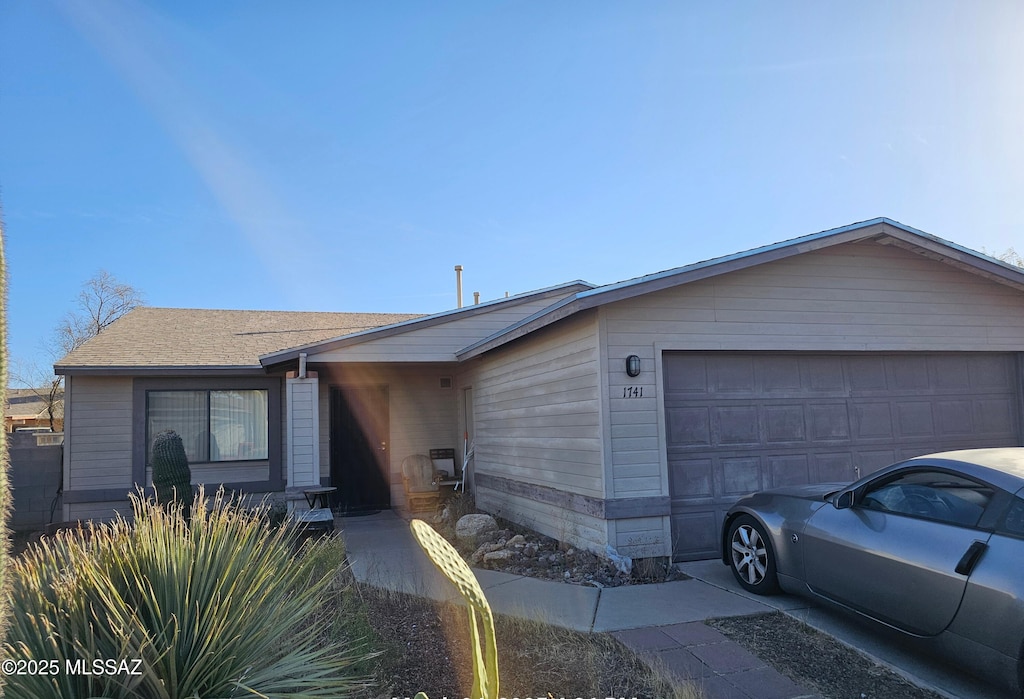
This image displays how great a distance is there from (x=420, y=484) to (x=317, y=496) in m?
2.18

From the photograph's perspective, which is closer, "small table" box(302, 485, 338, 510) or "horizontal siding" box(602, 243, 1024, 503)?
"horizontal siding" box(602, 243, 1024, 503)

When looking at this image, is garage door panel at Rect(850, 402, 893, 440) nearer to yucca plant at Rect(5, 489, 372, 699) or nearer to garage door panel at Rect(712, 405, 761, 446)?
garage door panel at Rect(712, 405, 761, 446)

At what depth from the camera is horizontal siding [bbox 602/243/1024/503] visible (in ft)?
22.6

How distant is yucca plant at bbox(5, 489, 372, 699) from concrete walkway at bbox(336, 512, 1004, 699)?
7.99ft

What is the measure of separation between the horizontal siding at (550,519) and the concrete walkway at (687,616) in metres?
0.79

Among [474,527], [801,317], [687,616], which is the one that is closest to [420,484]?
[474,527]

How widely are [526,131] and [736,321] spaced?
16.9 feet

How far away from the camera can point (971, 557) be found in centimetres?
377

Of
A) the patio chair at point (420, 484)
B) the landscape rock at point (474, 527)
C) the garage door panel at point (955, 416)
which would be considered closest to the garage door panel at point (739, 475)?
the garage door panel at point (955, 416)

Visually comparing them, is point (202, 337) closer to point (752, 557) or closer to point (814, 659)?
point (752, 557)

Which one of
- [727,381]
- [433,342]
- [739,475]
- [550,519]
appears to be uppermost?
[433,342]

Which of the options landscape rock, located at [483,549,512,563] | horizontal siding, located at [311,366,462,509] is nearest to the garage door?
landscape rock, located at [483,549,512,563]

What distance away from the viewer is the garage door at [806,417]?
7211 millimetres

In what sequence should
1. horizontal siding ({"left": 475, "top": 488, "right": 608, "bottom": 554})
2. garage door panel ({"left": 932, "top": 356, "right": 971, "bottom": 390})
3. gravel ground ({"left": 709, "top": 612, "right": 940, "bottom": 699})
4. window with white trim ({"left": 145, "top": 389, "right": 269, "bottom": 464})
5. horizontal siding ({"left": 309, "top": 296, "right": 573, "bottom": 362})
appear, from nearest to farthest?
1. gravel ground ({"left": 709, "top": 612, "right": 940, "bottom": 699})
2. horizontal siding ({"left": 475, "top": 488, "right": 608, "bottom": 554})
3. garage door panel ({"left": 932, "top": 356, "right": 971, "bottom": 390})
4. horizontal siding ({"left": 309, "top": 296, "right": 573, "bottom": 362})
5. window with white trim ({"left": 145, "top": 389, "right": 269, "bottom": 464})
